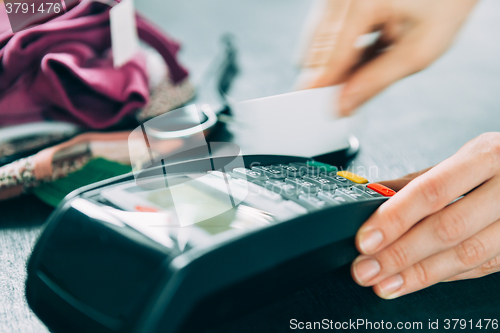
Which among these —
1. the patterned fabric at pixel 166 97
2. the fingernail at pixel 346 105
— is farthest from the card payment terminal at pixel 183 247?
the patterned fabric at pixel 166 97

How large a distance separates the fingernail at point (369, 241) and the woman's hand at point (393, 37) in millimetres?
149

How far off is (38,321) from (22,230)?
12 cm

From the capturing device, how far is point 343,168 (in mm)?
400

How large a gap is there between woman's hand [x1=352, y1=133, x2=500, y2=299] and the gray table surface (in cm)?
12

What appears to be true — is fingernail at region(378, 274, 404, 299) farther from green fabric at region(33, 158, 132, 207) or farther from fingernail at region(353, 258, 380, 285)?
green fabric at region(33, 158, 132, 207)

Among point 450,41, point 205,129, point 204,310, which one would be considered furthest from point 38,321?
point 450,41

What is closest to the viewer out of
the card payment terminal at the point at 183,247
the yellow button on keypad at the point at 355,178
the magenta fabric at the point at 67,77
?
the card payment terminal at the point at 183,247

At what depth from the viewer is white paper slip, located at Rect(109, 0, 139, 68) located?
1.61 feet

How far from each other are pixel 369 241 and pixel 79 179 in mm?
255

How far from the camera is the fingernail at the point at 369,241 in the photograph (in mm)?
243

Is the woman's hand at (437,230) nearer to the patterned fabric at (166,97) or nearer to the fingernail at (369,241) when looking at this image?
the fingernail at (369,241)

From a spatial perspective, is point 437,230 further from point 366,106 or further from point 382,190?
point 366,106

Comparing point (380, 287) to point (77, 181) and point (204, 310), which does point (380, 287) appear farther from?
point (77, 181)

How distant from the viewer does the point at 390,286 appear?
25 centimetres
